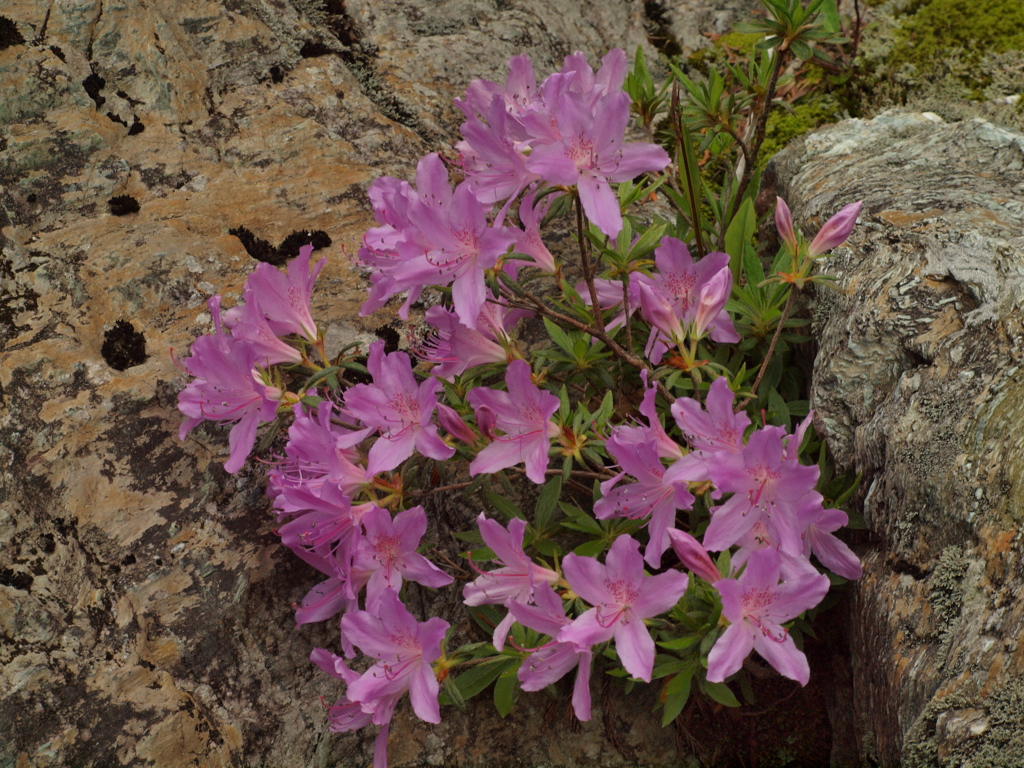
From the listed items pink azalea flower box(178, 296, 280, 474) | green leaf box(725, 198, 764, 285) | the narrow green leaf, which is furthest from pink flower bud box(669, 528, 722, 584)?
pink azalea flower box(178, 296, 280, 474)

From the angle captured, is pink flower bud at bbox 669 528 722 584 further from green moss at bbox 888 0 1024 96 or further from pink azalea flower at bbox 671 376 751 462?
green moss at bbox 888 0 1024 96

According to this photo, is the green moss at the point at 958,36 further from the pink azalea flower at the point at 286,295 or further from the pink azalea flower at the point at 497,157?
the pink azalea flower at the point at 286,295

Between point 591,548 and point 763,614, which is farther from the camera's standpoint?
point 591,548

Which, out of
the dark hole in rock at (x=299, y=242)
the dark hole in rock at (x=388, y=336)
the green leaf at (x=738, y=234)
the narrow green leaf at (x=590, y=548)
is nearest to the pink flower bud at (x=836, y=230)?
the green leaf at (x=738, y=234)

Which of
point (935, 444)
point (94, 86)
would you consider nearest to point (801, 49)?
point (935, 444)

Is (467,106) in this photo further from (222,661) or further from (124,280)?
(222,661)

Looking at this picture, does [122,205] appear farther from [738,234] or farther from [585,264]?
[738,234]

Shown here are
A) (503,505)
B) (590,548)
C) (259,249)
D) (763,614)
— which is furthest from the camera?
(259,249)
